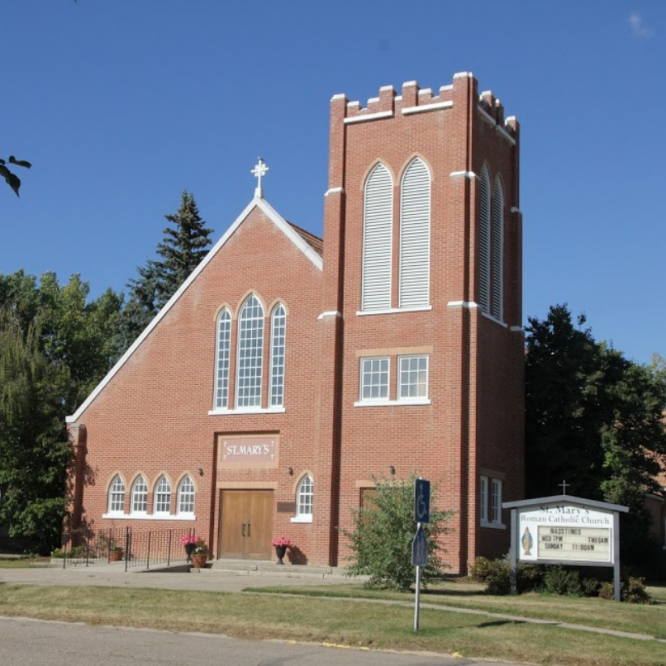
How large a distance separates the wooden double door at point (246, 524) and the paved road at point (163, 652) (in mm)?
15023

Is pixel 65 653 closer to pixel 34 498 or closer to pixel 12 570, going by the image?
pixel 12 570

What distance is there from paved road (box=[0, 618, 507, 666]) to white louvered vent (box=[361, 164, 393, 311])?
1543cm

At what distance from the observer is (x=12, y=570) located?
28094 mm

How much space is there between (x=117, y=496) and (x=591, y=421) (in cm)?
1569

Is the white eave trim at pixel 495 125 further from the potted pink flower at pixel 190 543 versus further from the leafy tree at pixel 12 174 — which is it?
the leafy tree at pixel 12 174

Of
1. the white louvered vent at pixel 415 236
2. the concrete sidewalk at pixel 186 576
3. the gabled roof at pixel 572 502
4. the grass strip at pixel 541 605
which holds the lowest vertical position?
the concrete sidewalk at pixel 186 576

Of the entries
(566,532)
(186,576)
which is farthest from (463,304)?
(186,576)

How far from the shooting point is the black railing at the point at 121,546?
3238 cm

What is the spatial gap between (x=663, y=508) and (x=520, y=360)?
745 inches

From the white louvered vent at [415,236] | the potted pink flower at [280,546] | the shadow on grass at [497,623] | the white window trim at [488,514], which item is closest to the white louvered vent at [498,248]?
the white louvered vent at [415,236]

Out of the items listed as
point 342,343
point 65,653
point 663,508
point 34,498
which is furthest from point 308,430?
point 663,508

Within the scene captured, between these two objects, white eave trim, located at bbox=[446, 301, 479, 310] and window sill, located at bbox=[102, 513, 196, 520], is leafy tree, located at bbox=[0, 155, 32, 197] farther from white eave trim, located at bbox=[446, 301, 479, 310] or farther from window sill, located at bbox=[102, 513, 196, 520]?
window sill, located at bbox=[102, 513, 196, 520]

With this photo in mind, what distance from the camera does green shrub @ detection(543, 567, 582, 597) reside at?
23531 mm

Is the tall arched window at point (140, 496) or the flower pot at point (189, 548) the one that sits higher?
the tall arched window at point (140, 496)
